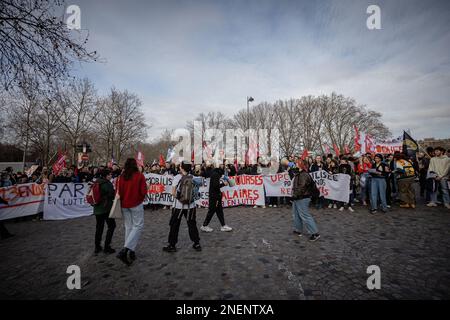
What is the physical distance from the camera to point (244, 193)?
9.86 meters

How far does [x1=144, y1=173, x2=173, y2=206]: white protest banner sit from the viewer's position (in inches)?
389

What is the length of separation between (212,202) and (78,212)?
669 centimetres

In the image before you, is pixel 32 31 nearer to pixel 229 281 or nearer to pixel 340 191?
pixel 229 281

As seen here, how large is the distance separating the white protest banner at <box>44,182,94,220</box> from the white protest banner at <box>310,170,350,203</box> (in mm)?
10125

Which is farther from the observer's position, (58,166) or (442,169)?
(58,166)

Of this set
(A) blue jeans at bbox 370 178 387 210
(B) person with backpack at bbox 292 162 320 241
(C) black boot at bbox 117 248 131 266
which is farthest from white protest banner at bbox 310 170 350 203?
(C) black boot at bbox 117 248 131 266

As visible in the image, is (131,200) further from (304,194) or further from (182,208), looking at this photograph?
(304,194)

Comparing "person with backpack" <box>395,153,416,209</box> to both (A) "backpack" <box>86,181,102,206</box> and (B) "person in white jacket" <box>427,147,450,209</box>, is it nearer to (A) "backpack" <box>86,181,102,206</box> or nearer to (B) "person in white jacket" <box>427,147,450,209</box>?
(B) "person in white jacket" <box>427,147,450,209</box>

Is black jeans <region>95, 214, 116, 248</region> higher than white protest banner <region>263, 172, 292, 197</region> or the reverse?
the reverse

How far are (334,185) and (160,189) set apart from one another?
7712mm

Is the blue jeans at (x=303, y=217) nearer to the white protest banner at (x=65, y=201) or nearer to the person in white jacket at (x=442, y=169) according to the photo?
the person in white jacket at (x=442, y=169)

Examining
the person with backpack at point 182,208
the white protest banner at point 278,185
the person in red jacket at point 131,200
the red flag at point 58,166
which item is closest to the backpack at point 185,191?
the person with backpack at point 182,208

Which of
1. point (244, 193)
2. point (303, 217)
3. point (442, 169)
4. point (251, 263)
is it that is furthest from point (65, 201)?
point (442, 169)

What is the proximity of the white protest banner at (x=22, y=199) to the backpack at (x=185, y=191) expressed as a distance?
25.8ft
